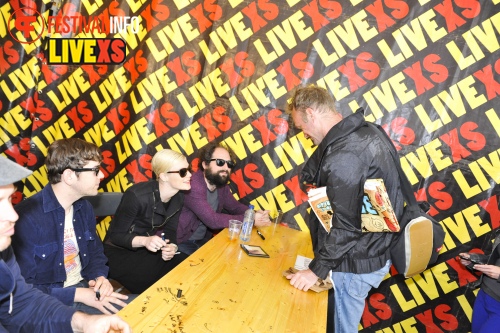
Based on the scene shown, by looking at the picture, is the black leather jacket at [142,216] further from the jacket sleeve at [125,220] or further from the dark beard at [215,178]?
the dark beard at [215,178]

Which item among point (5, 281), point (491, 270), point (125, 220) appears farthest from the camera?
point (125, 220)

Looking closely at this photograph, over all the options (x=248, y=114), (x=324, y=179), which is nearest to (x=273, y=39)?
(x=248, y=114)

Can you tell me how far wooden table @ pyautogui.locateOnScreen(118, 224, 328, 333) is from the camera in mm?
1538

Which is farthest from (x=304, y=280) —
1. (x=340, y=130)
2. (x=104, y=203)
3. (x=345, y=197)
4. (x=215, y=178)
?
(x=104, y=203)

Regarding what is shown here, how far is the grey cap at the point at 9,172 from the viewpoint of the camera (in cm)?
105

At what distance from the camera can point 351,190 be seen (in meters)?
1.88

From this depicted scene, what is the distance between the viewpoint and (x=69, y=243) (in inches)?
85.4

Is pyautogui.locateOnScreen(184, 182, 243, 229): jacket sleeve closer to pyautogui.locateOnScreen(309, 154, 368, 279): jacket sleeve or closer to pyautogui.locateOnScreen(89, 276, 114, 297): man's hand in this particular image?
pyautogui.locateOnScreen(89, 276, 114, 297): man's hand

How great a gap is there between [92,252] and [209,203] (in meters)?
1.17

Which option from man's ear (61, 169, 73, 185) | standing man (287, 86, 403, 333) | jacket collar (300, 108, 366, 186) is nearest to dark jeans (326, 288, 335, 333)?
standing man (287, 86, 403, 333)

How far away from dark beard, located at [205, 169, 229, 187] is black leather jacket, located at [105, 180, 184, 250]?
36cm

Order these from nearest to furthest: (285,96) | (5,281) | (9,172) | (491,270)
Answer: (9,172) < (5,281) < (491,270) < (285,96)

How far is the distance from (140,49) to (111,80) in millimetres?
404

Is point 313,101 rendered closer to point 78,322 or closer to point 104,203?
point 78,322
